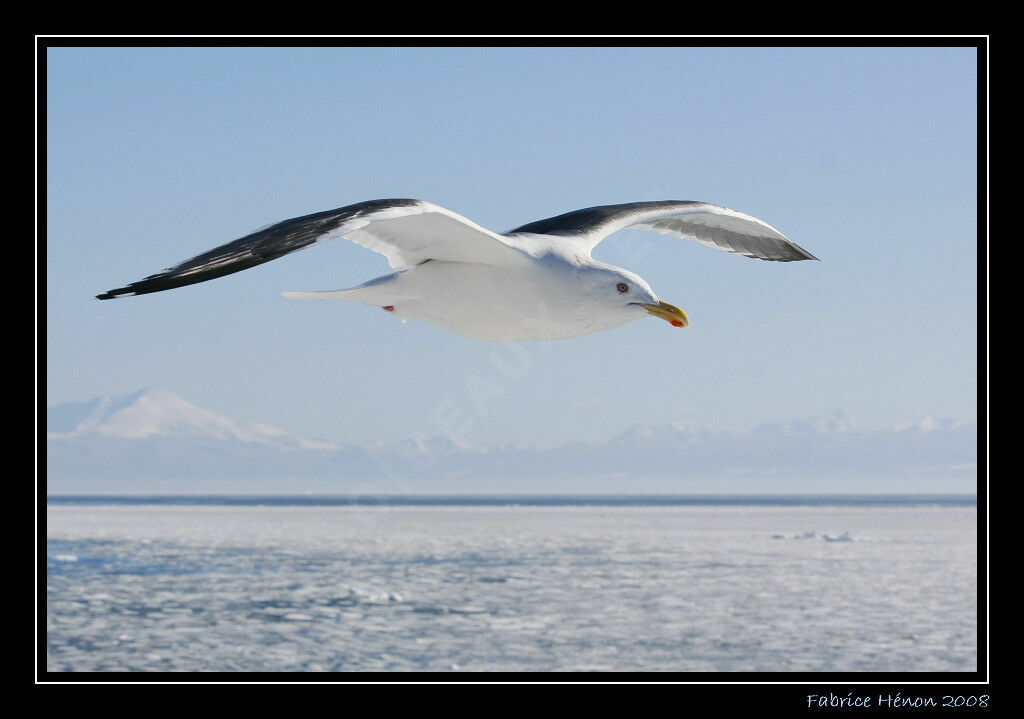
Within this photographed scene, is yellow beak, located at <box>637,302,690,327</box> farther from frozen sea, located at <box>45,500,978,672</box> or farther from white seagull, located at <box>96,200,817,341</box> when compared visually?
frozen sea, located at <box>45,500,978,672</box>

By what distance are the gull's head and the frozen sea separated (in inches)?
381

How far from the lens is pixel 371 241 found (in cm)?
476

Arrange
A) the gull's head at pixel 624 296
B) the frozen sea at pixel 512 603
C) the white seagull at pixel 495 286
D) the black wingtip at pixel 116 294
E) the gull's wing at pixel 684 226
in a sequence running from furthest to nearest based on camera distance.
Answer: the frozen sea at pixel 512 603 → the gull's wing at pixel 684 226 → the gull's head at pixel 624 296 → the white seagull at pixel 495 286 → the black wingtip at pixel 116 294

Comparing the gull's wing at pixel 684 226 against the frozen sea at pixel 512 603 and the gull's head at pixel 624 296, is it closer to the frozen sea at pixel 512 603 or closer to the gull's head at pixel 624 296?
the gull's head at pixel 624 296

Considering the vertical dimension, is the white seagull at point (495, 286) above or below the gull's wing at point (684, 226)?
below

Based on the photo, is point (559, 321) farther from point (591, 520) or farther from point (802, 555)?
point (591, 520)

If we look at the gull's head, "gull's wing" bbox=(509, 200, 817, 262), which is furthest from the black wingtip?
"gull's wing" bbox=(509, 200, 817, 262)

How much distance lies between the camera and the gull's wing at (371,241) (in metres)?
3.63

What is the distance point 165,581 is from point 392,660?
7.57m

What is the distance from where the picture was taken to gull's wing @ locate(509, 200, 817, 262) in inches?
220

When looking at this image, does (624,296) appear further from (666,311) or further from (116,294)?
(116,294)

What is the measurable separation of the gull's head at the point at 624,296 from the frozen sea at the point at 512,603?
967cm

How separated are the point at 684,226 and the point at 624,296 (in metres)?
2.17

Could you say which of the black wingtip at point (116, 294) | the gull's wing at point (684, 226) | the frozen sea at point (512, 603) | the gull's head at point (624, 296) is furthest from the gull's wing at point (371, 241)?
the frozen sea at point (512, 603)
